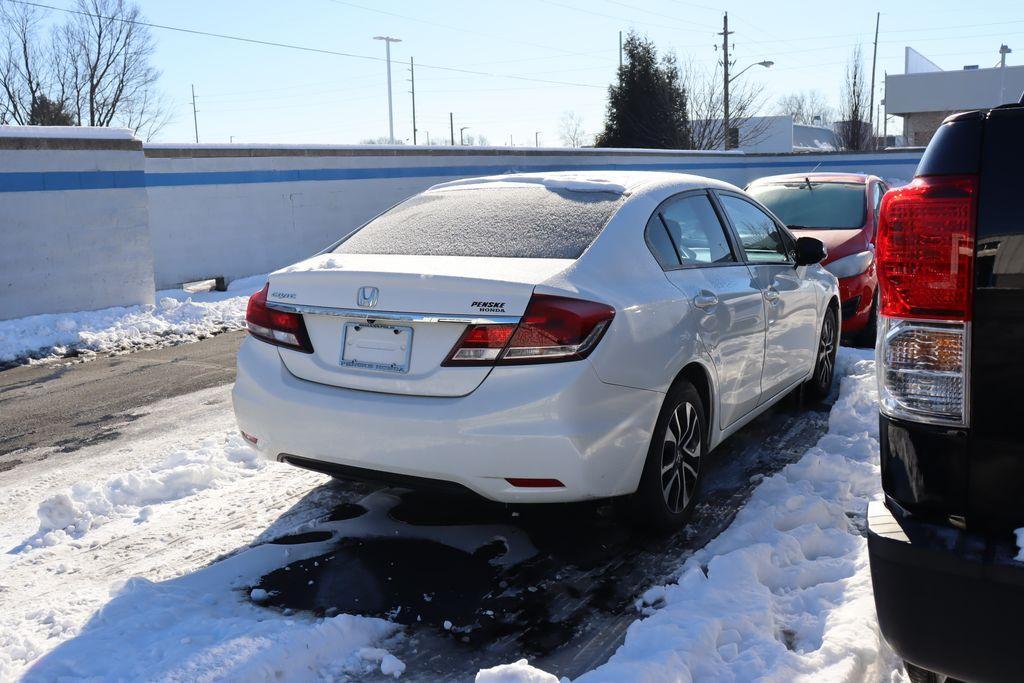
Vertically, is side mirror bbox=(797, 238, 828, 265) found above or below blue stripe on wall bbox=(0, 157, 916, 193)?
below

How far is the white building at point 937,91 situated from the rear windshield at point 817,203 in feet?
138

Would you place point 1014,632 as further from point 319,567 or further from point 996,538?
point 319,567

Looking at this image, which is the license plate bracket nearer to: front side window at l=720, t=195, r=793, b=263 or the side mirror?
front side window at l=720, t=195, r=793, b=263

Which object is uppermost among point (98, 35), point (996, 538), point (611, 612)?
point (98, 35)

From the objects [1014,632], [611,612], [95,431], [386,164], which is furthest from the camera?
[386,164]

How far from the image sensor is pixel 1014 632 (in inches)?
83.1

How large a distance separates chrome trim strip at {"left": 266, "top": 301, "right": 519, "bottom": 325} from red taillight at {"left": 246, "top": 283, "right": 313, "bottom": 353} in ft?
0.15

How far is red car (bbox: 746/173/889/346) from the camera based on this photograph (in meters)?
8.38

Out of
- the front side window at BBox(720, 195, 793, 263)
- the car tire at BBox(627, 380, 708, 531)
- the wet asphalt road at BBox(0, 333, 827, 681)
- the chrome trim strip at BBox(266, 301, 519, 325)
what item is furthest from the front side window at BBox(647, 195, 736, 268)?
the wet asphalt road at BBox(0, 333, 827, 681)

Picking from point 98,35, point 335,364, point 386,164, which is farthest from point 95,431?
point 98,35

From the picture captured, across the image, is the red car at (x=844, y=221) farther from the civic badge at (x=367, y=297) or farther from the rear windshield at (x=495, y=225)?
the civic badge at (x=367, y=297)

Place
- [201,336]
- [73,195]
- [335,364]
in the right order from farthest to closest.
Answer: [73,195] → [201,336] → [335,364]

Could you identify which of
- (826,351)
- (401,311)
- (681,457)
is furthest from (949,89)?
(401,311)

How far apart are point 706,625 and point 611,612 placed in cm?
47
